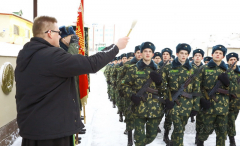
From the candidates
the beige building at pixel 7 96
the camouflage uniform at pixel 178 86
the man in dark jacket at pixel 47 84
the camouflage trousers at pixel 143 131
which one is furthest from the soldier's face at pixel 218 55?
the beige building at pixel 7 96

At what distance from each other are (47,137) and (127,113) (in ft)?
11.3

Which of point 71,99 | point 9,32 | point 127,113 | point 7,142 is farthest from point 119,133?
point 9,32

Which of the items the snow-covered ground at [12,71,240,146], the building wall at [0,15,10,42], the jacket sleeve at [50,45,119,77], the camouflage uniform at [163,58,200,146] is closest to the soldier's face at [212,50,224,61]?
the camouflage uniform at [163,58,200,146]

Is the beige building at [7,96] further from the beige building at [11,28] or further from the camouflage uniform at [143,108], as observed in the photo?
the beige building at [11,28]

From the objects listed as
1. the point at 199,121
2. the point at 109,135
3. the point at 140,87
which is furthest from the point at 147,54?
the point at 109,135

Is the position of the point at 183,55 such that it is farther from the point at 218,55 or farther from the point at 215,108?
the point at 215,108

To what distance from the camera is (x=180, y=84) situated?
4.37m

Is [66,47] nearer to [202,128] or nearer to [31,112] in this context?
[31,112]

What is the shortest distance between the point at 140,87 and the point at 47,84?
249 cm

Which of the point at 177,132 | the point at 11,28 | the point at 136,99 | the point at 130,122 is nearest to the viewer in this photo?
the point at 136,99

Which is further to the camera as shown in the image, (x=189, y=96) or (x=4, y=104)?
(x=189, y=96)

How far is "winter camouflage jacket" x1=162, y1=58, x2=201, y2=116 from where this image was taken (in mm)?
4270

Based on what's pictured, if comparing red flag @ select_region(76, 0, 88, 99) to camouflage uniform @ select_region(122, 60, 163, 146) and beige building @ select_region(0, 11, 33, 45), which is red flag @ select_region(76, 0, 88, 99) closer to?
camouflage uniform @ select_region(122, 60, 163, 146)

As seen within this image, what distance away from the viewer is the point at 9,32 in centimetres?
1312
